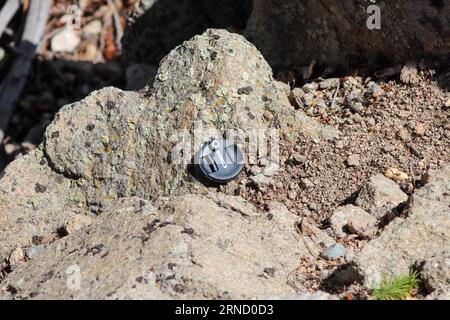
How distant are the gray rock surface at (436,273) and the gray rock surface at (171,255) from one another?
22.9 inches

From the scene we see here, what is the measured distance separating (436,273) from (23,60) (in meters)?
4.95

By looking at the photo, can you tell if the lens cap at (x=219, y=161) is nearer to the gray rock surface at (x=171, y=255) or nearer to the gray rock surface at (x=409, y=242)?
the gray rock surface at (x=171, y=255)

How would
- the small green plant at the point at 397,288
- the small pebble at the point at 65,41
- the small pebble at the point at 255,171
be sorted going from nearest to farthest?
1. the small green plant at the point at 397,288
2. the small pebble at the point at 255,171
3. the small pebble at the point at 65,41

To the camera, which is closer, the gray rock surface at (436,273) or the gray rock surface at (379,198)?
the gray rock surface at (436,273)

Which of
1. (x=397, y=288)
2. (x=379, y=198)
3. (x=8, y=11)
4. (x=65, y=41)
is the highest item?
(x=8, y=11)

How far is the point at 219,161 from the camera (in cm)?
402

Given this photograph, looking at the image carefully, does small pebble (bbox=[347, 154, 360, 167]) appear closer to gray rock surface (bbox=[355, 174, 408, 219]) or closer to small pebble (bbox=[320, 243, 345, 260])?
gray rock surface (bbox=[355, 174, 408, 219])

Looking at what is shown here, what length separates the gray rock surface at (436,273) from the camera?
3273mm

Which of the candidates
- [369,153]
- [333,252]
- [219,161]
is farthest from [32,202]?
[369,153]

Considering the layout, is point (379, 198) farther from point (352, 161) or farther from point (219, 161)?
point (219, 161)

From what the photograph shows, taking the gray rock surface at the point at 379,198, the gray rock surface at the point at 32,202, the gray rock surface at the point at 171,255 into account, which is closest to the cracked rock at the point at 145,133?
the gray rock surface at the point at 32,202
